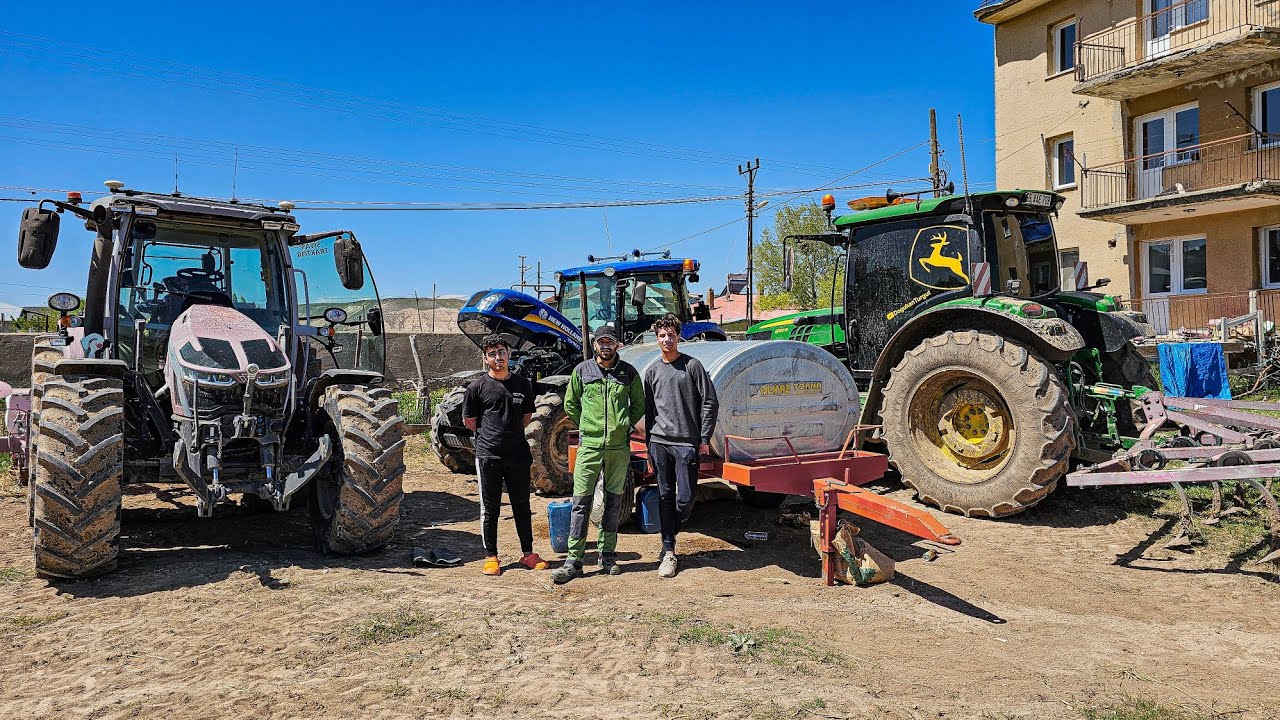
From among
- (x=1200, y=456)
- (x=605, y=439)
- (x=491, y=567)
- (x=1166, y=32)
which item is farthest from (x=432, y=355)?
(x=1166, y=32)

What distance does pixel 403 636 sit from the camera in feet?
14.8

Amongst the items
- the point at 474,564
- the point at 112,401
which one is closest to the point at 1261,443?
the point at 474,564

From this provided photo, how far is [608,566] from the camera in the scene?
19.6 feet

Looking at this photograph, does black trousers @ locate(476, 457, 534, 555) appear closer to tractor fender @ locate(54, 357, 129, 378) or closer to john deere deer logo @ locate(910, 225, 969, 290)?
tractor fender @ locate(54, 357, 129, 378)

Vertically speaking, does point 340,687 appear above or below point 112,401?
below

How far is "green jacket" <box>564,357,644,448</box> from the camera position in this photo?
6000 millimetres

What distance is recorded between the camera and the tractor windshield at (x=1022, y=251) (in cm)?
800

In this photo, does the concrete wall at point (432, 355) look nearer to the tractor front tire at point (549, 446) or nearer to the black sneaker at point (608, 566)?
the tractor front tire at point (549, 446)

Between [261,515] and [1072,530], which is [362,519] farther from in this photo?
[1072,530]

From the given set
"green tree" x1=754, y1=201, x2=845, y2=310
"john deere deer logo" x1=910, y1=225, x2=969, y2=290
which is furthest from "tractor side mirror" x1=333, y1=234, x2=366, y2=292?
"green tree" x1=754, y1=201, x2=845, y2=310

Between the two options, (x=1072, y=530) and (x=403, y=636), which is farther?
(x=1072, y=530)

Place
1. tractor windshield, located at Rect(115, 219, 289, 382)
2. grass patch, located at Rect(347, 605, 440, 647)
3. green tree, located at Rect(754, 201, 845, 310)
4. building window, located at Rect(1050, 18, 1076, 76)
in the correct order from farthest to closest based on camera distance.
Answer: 1. green tree, located at Rect(754, 201, 845, 310)
2. building window, located at Rect(1050, 18, 1076, 76)
3. tractor windshield, located at Rect(115, 219, 289, 382)
4. grass patch, located at Rect(347, 605, 440, 647)

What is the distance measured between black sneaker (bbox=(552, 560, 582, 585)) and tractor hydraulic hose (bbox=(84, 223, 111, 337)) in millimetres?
3650

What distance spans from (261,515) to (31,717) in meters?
4.09
